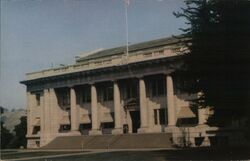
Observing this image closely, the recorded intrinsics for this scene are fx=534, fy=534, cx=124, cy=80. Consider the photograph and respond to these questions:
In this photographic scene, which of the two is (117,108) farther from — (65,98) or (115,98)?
(65,98)

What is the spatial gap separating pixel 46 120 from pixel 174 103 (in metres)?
24.7

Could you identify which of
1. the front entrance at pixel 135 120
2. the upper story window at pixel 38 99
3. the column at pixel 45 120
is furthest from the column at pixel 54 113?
the front entrance at pixel 135 120

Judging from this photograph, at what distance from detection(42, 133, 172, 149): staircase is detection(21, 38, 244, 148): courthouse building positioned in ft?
6.17

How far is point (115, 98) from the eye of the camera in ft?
236

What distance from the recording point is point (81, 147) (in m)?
66.6

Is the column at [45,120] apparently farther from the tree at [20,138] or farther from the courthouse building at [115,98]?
the tree at [20,138]

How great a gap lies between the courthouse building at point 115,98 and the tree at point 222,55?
26.0 metres

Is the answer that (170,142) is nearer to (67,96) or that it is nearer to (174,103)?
(174,103)

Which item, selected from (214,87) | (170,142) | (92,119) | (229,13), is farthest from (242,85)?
(92,119)

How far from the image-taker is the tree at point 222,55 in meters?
29.1

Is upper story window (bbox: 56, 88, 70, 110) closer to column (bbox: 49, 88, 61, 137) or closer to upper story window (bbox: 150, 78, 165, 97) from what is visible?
column (bbox: 49, 88, 61, 137)

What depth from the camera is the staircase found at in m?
59.5

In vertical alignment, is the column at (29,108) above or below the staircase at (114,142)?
above

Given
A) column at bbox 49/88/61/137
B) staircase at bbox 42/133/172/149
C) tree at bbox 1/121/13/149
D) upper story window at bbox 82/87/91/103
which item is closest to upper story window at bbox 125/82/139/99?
staircase at bbox 42/133/172/149
